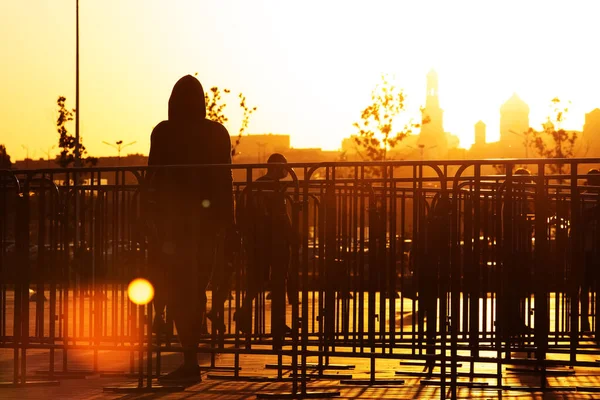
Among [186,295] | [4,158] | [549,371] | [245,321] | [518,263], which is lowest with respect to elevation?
[549,371]

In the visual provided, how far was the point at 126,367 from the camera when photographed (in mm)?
12727

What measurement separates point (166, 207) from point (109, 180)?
10.4 feet

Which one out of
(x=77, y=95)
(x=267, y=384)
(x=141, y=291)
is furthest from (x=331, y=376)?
(x=77, y=95)

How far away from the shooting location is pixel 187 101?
36.5 ft

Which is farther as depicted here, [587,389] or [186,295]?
[186,295]

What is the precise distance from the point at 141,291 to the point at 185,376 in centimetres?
83

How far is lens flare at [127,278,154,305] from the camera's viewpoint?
35.0 ft

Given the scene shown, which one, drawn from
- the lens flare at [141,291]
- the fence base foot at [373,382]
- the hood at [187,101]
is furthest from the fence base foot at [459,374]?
the hood at [187,101]

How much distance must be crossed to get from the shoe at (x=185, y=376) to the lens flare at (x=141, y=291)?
69cm

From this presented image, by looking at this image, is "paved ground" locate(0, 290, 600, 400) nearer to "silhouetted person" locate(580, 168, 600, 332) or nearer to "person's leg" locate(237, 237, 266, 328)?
"person's leg" locate(237, 237, 266, 328)

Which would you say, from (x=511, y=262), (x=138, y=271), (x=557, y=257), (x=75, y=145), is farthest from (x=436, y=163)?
(x=75, y=145)

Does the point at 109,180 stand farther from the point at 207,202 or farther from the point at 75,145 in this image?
the point at 75,145

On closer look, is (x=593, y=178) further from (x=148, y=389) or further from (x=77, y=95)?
(x=77, y=95)

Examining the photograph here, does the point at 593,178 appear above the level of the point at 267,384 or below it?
above
